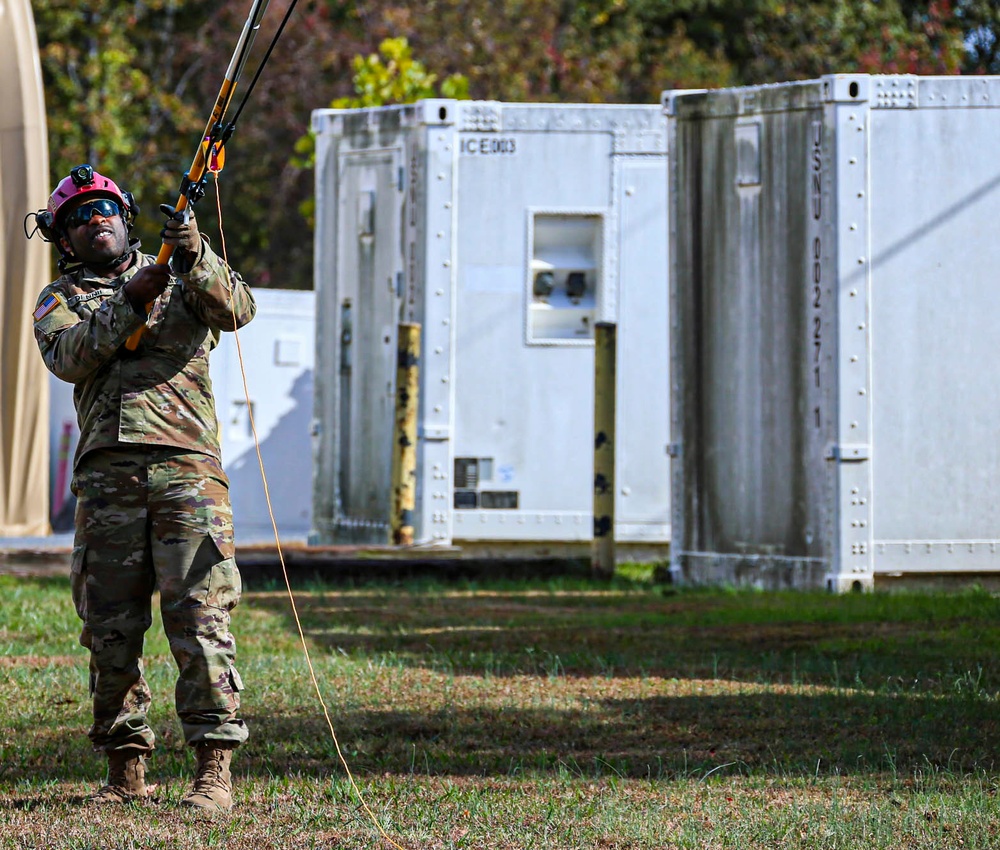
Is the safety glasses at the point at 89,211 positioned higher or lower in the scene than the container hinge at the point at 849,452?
higher

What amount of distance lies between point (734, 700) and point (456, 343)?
244 inches

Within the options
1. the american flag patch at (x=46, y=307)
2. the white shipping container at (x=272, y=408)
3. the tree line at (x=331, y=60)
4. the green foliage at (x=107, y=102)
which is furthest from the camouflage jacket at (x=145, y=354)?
the tree line at (x=331, y=60)

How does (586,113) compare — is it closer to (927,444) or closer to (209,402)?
(927,444)

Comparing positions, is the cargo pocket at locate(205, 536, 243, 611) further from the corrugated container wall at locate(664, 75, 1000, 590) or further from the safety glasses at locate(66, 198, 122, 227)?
the corrugated container wall at locate(664, 75, 1000, 590)

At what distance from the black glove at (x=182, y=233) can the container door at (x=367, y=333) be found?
779 cm

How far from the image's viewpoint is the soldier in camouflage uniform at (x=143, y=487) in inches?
205

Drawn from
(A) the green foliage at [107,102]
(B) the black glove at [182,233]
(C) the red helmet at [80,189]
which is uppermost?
(A) the green foliage at [107,102]

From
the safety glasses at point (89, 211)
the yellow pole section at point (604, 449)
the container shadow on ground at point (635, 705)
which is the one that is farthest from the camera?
the yellow pole section at point (604, 449)

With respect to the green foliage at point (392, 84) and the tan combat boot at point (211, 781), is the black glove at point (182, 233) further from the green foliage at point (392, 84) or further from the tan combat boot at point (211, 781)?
the green foliage at point (392, 84)

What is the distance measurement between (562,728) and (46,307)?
260 cm

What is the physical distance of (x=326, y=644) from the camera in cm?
884

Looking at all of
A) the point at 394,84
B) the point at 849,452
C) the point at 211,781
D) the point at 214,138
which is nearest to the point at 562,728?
the point at 211,781

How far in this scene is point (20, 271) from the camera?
48.6 feet

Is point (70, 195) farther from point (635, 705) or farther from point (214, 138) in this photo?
point (635, 705)
